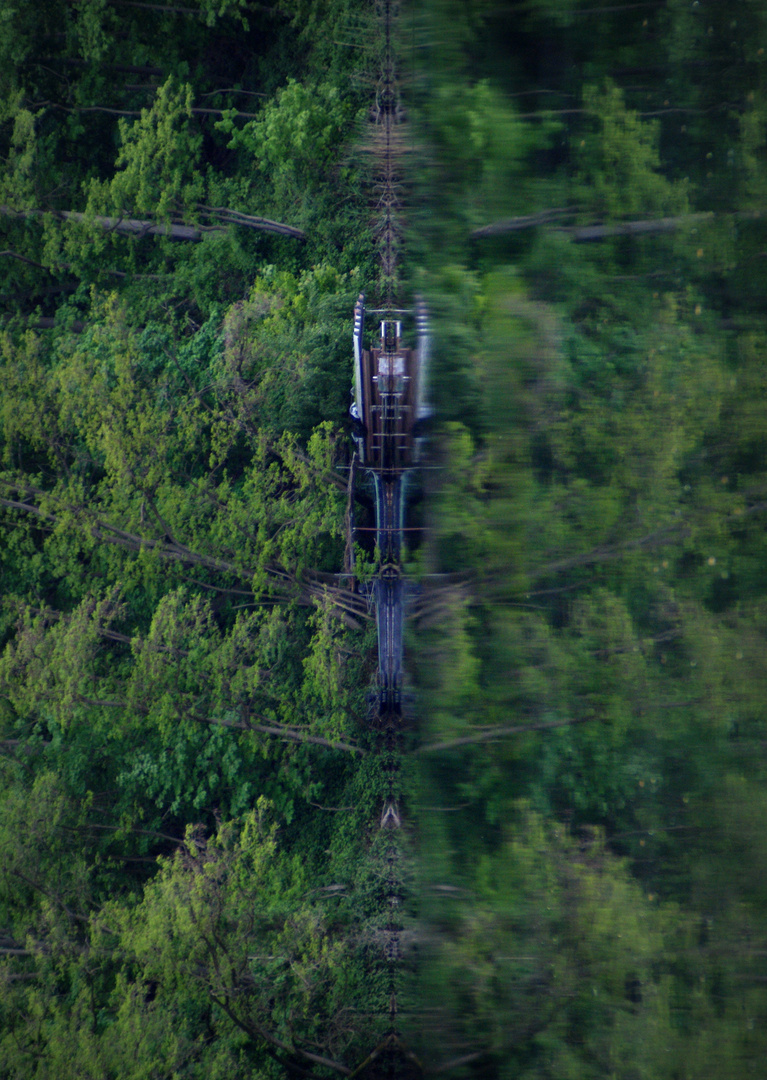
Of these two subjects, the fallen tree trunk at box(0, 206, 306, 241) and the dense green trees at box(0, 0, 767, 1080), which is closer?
the dense green trees at box(0, 0, 767, 1080)

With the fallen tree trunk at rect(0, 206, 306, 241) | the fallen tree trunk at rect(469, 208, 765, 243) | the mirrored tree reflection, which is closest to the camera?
the mirrored tree reflection

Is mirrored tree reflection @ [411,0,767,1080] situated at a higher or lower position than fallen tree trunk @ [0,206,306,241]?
lower

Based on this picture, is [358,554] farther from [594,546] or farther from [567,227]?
[567,227]

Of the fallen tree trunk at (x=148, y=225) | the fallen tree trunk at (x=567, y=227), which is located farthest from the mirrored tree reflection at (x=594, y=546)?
the fallen tree trunk at (x=148, y=225)

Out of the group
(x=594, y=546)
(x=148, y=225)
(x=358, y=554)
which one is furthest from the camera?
(x=148, y=225)

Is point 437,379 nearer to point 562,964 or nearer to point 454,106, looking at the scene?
point 454,106

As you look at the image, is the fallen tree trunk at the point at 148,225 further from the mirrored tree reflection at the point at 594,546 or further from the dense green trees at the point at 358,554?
the mirrored tree reflection at the point at 594,546

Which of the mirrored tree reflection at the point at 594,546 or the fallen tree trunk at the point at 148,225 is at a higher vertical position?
the fallen tree trunk at the point at 148,225

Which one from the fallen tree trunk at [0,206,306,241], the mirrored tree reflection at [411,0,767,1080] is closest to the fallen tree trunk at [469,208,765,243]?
the mirrored tree reflection at [411,0,767,1080]

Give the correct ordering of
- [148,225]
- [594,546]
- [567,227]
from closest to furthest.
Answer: [567,227] < [594,546] < [148,225]

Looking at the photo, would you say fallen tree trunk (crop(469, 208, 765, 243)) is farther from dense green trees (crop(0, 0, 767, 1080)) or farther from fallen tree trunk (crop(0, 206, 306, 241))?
fallen tree trunk (crop(0, 206, 306, 241))

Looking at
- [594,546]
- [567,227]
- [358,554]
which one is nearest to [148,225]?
[358,554]
